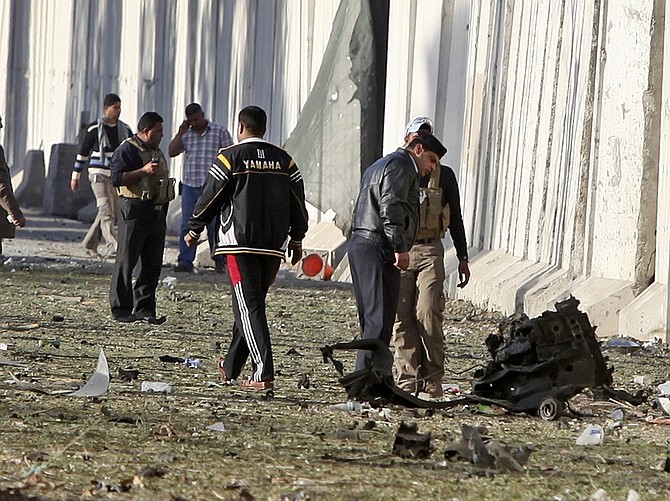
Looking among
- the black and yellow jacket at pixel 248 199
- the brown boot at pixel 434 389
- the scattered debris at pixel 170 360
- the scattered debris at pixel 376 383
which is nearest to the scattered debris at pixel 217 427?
the scattered debris at pixel 376 383

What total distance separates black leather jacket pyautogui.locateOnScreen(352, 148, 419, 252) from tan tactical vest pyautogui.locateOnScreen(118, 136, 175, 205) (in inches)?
150

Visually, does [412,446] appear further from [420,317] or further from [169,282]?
[169,282]

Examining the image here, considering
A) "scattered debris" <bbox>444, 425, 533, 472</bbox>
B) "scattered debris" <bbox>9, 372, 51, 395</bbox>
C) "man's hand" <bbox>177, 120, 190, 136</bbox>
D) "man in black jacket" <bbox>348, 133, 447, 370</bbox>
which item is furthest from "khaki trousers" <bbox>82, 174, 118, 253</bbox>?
"scattered debris" <bbox>444, 425, 533, 472</bbox>

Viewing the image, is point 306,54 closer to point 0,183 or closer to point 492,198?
point 492,198

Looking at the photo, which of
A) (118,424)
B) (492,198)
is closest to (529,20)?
(492,198)

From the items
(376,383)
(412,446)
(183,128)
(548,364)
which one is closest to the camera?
(412,446)

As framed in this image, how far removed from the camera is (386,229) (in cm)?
879

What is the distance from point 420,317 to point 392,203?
0.91 metres

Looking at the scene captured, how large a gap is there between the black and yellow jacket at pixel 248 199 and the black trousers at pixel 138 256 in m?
3.36

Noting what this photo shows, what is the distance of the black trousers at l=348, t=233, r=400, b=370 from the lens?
8922mm

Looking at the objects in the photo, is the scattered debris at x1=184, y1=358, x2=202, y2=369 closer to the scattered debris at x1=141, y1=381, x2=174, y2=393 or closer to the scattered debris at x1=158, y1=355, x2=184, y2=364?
the scattered debris at x1=158, y1=355, x2=184, y2=364

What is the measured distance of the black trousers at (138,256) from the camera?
12648 millimetres

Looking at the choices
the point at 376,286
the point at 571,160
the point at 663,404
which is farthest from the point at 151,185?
the point at 663,404

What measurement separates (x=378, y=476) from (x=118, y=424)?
1579mm
